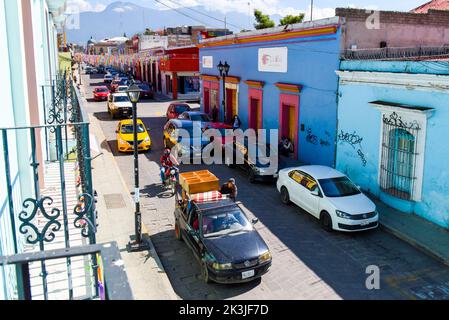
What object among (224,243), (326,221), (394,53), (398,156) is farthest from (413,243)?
(394,53)

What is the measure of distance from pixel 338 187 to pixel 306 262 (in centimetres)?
318

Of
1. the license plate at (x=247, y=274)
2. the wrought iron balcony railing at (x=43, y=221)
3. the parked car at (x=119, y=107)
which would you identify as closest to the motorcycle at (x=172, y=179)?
the wrought iron balcony railing at (x=43, y=221)

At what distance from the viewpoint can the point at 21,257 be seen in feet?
10.2

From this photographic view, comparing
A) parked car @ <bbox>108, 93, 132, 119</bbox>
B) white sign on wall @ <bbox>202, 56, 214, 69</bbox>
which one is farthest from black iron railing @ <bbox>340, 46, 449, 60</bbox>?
parked car @ <bbox>108, 93, 132, 119</bbox>

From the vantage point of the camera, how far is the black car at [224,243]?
359 inches

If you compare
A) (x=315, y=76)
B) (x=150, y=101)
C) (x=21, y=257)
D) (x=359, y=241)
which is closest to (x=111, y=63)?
(x=150, y=101)

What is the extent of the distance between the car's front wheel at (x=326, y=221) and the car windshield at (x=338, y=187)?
57 centimetres

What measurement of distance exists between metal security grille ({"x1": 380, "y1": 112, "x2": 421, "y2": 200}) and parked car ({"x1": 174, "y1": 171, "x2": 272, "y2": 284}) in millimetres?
5946

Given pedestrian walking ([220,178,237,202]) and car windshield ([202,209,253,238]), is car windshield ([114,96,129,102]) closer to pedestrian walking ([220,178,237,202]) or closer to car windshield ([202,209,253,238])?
pedestrian walking ([220,178,237,202])

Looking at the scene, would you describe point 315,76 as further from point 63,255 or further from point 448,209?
point 63,255

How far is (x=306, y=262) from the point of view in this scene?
10539 mm

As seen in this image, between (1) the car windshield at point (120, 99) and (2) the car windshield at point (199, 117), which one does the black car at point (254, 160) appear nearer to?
(2) the car windshield at point (199, 117)

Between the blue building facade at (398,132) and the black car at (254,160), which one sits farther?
the black car at (254,160)

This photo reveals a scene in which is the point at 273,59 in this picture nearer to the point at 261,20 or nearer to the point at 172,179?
the point at 172,179
